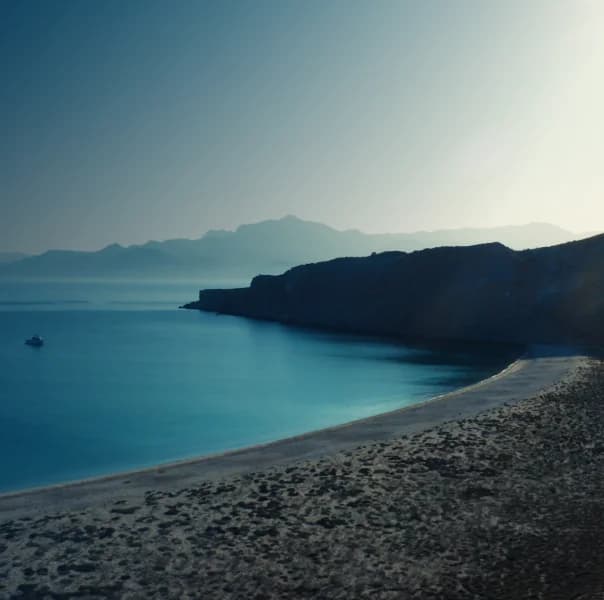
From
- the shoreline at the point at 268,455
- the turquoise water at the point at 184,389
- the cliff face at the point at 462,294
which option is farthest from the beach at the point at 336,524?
the cliff face at the point at 462,294

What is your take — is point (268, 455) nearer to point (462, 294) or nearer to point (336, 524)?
point (336, 524)

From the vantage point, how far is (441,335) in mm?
88375

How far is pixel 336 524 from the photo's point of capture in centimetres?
1534

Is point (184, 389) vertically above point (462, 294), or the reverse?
point (462, 294)

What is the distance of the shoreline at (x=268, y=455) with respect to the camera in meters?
18.0

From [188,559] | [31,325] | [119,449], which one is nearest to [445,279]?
[119,449]

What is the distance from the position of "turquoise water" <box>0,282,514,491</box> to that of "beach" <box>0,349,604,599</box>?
37.8 ft

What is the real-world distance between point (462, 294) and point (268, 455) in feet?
233

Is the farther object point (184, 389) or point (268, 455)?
point (184, 389)

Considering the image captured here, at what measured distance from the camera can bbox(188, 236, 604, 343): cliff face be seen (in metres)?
76.1

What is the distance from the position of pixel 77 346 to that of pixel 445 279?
53.7m

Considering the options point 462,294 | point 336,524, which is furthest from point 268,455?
point 462,294

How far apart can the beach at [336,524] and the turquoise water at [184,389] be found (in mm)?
11527

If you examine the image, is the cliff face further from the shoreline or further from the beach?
the beach
